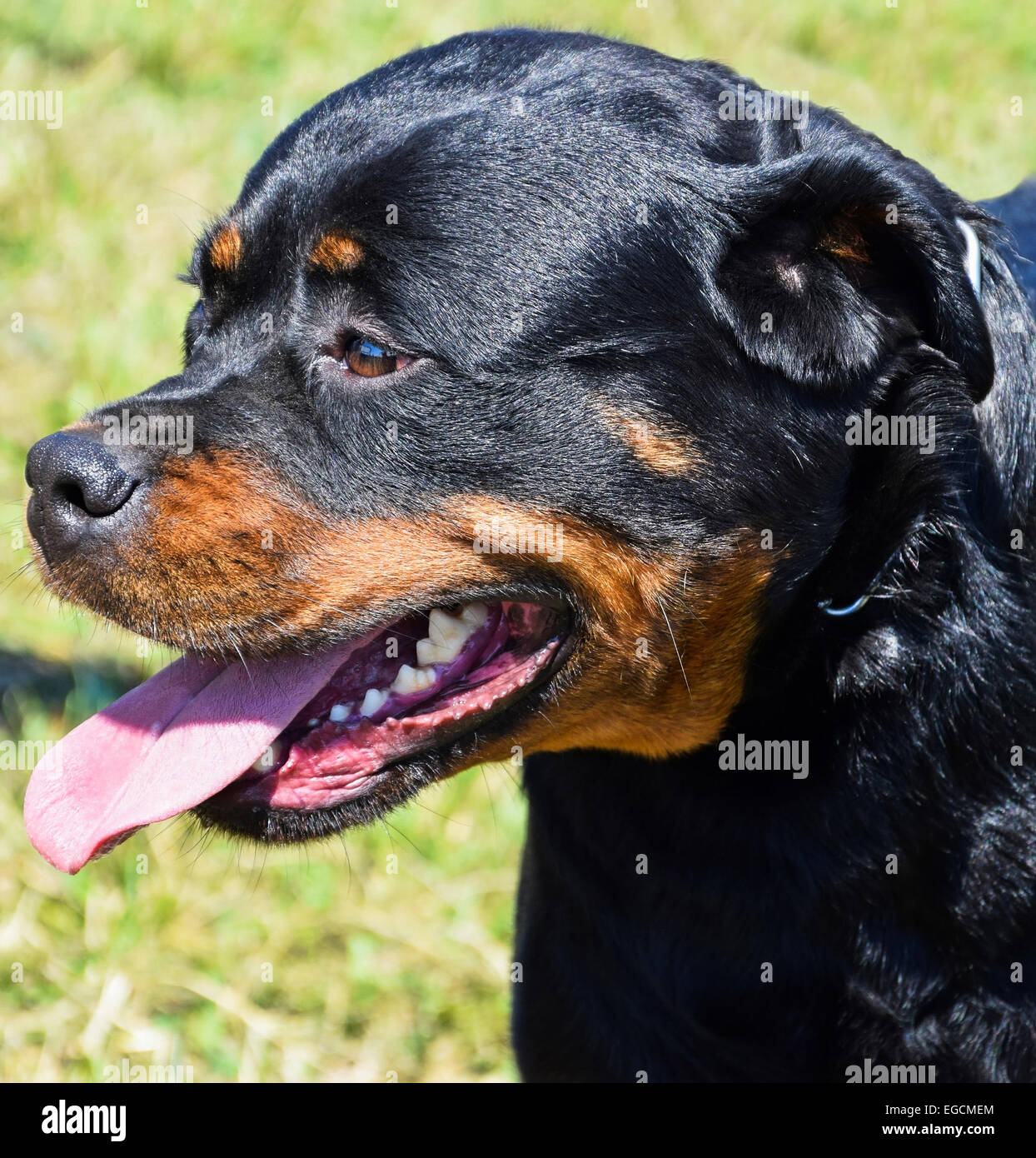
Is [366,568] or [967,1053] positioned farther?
[967,1053]

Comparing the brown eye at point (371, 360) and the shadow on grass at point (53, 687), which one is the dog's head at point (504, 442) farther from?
the shadow on grass at point (53, 687)

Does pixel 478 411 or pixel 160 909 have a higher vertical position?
pixel 478 411

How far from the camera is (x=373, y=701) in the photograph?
2693 millimetres

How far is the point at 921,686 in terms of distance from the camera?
2.63 m

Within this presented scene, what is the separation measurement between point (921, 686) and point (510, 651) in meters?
0.76

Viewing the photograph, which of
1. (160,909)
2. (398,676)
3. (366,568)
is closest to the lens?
(366,568)

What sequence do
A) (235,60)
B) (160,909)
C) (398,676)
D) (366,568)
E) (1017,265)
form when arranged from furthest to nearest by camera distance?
1. (235,60)
2. (160,909)
3. (1017,265)
4. (398,676)
5. (366,568)

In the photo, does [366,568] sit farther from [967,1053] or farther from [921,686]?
[967,1053]

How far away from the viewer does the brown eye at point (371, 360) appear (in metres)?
2.59

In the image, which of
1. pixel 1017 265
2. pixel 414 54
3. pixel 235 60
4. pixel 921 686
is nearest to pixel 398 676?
pixel 921 686

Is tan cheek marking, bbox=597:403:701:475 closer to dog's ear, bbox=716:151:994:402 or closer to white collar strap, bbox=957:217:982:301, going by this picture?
dog's ear, bbox=716:151:994:402

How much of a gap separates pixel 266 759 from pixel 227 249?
3.25 feet

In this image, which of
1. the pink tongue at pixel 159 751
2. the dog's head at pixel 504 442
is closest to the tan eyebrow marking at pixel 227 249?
the dog's head at pixel 504 442
